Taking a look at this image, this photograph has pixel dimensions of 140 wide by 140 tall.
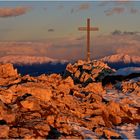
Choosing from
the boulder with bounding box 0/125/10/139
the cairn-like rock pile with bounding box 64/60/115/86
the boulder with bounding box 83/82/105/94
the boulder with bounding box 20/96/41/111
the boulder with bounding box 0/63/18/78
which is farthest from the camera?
the cairn-like rock pile with bounding box 64/60/115/86

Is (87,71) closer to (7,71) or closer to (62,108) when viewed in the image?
(7,71)

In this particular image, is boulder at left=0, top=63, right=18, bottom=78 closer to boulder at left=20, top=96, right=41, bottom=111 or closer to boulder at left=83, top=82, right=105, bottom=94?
boulder at left=83, top=82, right=105, bottom=94

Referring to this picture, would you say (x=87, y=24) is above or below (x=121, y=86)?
above

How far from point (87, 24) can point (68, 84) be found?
19.4 meters

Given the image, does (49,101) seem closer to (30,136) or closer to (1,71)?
(30,136)

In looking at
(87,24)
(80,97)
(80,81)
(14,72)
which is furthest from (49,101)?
(87,24)

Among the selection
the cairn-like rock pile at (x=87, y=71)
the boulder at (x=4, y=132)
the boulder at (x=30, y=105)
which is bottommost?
the cairn-like rock pile at (x=87, y=71)

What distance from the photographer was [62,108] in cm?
3381

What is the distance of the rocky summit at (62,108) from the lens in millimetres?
28828

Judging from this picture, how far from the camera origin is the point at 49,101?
3406 centimetres

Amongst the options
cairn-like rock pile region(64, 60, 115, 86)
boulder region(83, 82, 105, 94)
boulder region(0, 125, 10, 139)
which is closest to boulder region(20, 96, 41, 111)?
boulder region(0, 125, 10, 139)

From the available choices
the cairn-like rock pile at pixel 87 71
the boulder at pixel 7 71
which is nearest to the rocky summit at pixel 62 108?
the boulder at pixel 7 71

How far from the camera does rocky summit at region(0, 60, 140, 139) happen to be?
28.8 m

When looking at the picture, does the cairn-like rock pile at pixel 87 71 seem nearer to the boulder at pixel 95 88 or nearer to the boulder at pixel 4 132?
the boulder at pixel 95 88
